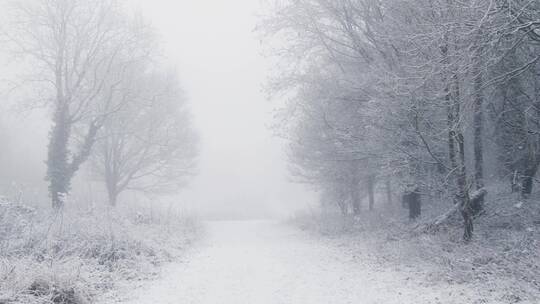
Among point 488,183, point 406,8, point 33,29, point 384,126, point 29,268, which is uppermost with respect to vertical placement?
point 33,29

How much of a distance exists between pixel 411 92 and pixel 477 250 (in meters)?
4.20

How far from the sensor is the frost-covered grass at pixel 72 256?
685 centimetres

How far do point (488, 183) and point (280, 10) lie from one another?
1428 centimetres

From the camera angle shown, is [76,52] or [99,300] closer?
[99,300]

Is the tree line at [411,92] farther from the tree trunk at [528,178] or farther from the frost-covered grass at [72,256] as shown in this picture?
the frost-covered grass at [72,256]

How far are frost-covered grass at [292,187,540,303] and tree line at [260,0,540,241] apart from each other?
0.73 metres

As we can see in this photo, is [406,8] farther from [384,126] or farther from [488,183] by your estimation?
[488,183]

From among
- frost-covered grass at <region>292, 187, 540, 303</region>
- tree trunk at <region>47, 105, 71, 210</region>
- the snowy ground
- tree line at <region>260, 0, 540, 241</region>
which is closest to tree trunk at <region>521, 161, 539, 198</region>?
tree line at <region>260, 0, 540, 241</region>

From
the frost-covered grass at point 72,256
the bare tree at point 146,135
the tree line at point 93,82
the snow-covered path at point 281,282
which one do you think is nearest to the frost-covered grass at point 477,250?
the snow-covered path at point 281,282

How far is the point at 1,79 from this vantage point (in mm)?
19469

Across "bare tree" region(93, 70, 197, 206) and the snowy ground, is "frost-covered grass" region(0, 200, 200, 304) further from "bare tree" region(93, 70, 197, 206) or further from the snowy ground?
"bare tree" region(93, 70, 197, 206)

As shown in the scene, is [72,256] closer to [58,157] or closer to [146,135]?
[58,157]

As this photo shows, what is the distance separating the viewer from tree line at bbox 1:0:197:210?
19281mm

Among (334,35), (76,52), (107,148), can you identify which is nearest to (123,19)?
(76,52)
